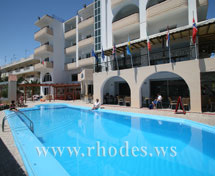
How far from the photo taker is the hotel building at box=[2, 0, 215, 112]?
1102 centimetres

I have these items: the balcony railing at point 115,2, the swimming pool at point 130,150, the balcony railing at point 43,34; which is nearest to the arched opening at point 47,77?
the balcony railing at point 43,34

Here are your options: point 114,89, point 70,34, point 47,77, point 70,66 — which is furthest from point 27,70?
point 114,89

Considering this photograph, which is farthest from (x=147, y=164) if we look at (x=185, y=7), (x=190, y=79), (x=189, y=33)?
(x=185, y=7)

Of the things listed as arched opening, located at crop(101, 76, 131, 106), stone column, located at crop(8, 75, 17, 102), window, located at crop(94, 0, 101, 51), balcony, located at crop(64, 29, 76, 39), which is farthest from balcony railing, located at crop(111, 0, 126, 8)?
stone column, located at crop(8, 75, 17, 102)

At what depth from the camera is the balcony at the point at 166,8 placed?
41.8 feet

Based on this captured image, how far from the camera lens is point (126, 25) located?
16594mm

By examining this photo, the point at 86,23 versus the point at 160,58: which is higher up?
the point at 86,23

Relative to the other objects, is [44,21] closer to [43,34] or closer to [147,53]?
[43,34]

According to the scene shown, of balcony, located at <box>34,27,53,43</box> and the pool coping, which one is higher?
balcony, located at <box>34,27,53,43</box>

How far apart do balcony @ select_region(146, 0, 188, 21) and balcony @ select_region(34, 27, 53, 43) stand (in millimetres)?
20373

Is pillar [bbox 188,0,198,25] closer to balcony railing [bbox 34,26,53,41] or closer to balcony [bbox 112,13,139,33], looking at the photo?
balcony [bbox 112,13,139,33]

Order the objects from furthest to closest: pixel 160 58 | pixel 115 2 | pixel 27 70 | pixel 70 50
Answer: pixel 27 70
pixel 70 50
pixel 115 2
pixel 160 58

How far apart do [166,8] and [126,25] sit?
16.0 feet

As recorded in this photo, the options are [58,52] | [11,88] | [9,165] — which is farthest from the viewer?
[58,52]
